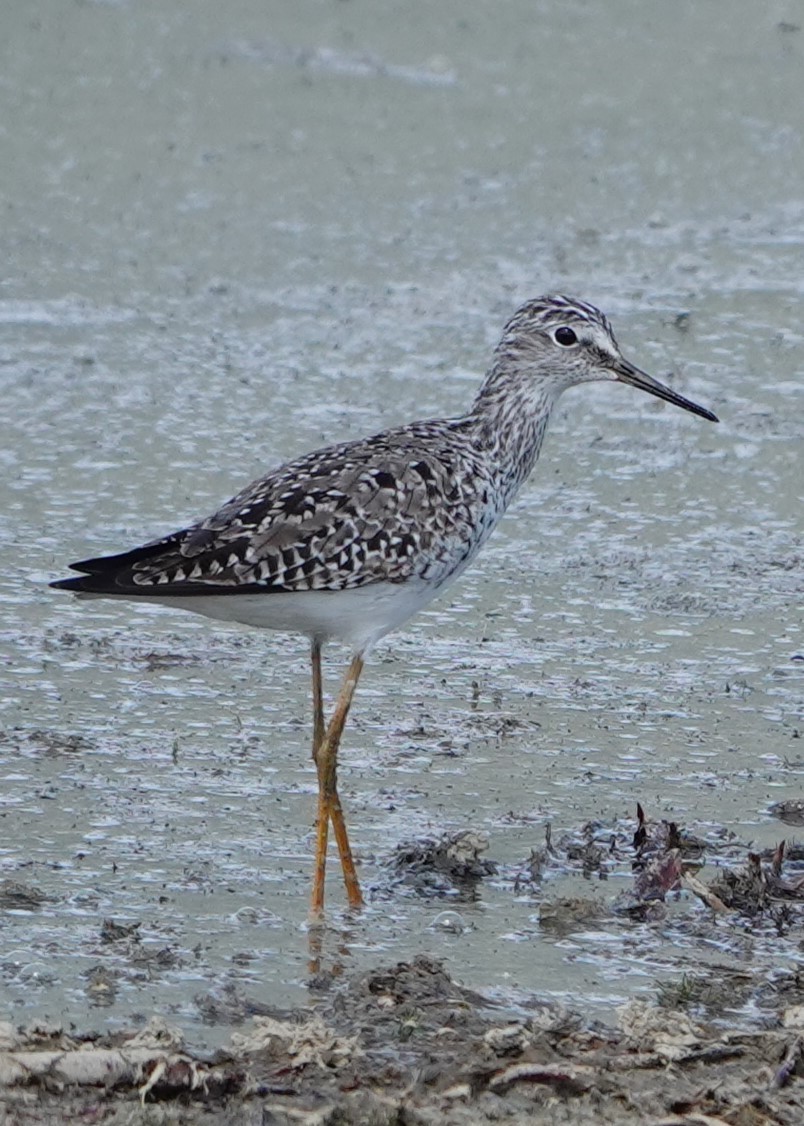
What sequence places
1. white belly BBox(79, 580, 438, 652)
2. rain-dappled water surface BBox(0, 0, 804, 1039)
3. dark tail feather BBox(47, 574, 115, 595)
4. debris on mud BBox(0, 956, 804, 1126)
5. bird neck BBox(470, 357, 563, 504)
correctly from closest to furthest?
debris on mud BBox(0, 956, 804, 1126), rain-dappled water surface BBox(0, 0, 804, 1039), dark tail feather BBox(47, 574, 115, 595), white belly BBox(79, 580, 438, 652), bird neck BBox(470, 357, 563, 504)

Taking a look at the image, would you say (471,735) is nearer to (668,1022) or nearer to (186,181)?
(668,1022)

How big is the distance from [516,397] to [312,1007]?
2297 millimetres

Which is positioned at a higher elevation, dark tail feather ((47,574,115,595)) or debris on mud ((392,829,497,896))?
dark tail feather ((47,574,115,595))

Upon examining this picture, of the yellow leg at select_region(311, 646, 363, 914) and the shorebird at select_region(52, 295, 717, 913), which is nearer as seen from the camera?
the yellow leg at select_region(311, 646, 363, 914)

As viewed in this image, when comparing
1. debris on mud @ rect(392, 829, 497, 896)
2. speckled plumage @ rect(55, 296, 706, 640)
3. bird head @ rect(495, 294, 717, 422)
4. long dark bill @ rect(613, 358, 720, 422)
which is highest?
bird head @ rect(495, 294, 717, 422)

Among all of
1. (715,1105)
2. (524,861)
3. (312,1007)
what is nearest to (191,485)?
(524,861)

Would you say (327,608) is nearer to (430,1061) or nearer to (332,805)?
(332,805)

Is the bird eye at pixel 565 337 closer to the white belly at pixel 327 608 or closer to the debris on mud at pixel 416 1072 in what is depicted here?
the white belly at pixel 327 608

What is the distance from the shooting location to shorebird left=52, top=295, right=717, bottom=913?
589 cm

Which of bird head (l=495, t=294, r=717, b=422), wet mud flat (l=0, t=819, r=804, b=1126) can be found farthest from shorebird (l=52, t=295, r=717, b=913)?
wet mud flat (l=0, t=819, r=804, b=1126)

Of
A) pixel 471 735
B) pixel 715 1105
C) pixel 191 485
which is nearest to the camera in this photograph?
pixel 715 1105

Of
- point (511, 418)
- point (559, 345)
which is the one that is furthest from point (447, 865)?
point (559, 345)

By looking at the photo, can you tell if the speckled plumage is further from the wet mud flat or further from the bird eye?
the wet mud flat

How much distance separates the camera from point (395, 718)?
6805mm
